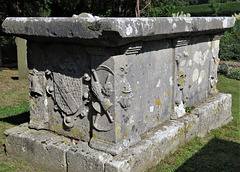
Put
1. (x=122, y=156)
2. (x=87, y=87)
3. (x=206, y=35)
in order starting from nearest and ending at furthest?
1. (x=122, y=156)
2. (x=87, y=87)
3. (x=206, y=35)

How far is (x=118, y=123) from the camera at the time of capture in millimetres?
2967

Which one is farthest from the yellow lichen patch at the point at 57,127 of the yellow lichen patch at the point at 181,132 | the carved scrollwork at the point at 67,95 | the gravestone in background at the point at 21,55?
the gravestone in background at the point at 21,55

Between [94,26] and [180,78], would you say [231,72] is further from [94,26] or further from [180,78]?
[94,26]

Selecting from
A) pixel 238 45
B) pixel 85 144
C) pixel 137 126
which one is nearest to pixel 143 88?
pixel 137 126

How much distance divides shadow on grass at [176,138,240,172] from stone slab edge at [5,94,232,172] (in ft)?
0.90

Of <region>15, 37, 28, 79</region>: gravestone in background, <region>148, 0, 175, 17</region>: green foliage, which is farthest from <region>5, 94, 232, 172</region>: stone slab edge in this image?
<region>148, 0, 175, 17</region>: green foliage

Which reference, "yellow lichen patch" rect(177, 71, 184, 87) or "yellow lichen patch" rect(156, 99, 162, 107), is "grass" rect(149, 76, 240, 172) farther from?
"yellow lichen patch" rect(177, 71, 184, 87)

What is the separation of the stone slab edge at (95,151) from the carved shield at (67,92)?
40 centimetres

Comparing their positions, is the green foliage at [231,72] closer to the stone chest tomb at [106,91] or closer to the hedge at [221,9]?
the stone chest tomb at [106,91]

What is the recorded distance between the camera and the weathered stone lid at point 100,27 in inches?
99.7

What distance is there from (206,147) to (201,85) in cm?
119

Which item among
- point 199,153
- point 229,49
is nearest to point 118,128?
point 199,153

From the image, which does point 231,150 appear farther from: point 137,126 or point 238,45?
point 238,45

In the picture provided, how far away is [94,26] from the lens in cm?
259
